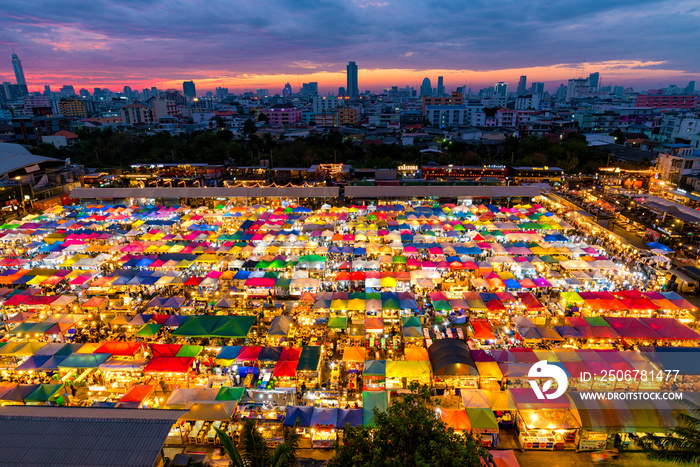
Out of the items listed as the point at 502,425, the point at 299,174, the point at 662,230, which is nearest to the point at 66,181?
the point at 299,174

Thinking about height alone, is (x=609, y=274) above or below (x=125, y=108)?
below

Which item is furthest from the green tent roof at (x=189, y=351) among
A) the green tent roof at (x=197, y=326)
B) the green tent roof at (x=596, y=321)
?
the green tent roof at (x=596, y=321)

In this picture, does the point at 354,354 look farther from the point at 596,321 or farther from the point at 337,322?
the point at 596,321

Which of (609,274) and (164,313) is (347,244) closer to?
(164,313)

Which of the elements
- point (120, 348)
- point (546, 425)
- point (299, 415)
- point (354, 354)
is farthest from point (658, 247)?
point (120, 348)

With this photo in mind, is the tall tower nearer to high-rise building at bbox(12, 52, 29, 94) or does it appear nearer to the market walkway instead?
high-rise building at bbox(12, 52, 29, 94)

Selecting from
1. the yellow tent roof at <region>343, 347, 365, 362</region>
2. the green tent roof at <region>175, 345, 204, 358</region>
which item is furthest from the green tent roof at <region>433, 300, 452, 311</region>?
the green tent roof at <region>175, 345, 204, 358</region>
